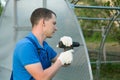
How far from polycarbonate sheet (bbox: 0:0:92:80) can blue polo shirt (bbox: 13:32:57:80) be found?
0.94 m

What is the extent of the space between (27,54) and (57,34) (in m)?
1.91

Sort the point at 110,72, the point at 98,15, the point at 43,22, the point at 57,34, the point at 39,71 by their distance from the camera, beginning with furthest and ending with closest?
the point at 98,15 → the point at 110,72 → the point at 57,34 → the point at 43,22 → the point at 39,71

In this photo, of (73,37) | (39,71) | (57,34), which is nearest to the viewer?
(39,71)

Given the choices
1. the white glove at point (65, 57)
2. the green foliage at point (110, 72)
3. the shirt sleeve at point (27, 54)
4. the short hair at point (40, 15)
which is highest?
the short hair at point (40, 15)

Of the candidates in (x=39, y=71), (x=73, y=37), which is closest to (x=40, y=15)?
(x=39, y=71)

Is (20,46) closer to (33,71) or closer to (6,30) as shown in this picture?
(33,71)

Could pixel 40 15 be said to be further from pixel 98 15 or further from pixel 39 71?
pixel 98 15

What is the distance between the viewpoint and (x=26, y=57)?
3.74 meters

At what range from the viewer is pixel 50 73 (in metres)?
3.73

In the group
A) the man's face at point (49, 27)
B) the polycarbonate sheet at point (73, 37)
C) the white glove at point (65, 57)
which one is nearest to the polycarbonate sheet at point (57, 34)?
the polycarbonate sheet at point (73, 37)

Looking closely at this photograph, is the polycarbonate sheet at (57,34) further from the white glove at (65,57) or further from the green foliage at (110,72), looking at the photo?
the green foliage at (110,72)

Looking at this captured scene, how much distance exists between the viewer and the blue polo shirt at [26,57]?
12.3 ft

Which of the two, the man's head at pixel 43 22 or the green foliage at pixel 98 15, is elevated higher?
the man's head at pixel 43 22

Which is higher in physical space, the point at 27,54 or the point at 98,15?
the point at 27,54
